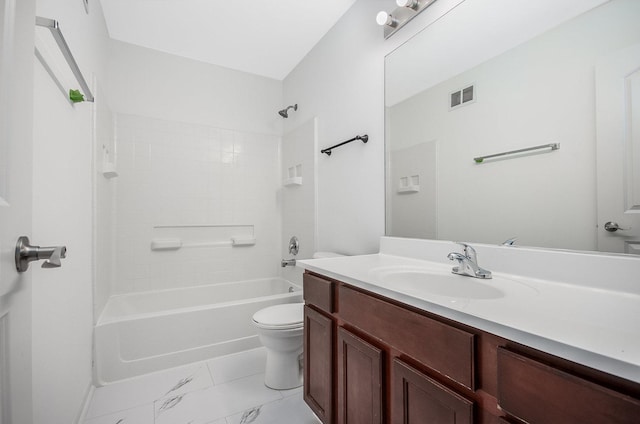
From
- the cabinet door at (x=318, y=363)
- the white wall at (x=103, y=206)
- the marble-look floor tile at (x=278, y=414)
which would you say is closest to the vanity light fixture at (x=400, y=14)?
the cabinet door at (x=318, y=363)

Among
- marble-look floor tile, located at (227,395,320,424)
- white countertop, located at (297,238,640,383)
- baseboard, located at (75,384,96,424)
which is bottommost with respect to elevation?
marble-look floor tile, located at (227,395,320,424)

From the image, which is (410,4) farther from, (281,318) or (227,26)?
(281,318)

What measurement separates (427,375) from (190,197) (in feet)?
8.03

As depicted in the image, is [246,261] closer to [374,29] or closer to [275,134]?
[275,134]

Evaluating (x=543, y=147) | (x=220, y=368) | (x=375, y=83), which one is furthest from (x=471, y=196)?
(x=220, y=368)

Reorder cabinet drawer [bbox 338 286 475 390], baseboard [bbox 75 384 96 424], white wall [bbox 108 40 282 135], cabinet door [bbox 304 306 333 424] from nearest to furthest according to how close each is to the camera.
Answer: cabinet drawer [bbox 338 286 475 390]
cabinet door [bbox 304 306 333 424]
baseboard [bbox 75 384 96 424]
white wall [bbox 108 40 282 135]

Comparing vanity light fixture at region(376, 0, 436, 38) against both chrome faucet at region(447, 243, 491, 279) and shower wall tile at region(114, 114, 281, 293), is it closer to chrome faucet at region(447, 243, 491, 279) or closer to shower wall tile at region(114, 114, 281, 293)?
chrome faucet at region(447, 243, 491, 279)

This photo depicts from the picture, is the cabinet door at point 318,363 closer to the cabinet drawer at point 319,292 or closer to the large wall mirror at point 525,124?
the cabinet drawer at point 319,292

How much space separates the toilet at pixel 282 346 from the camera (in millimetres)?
1594

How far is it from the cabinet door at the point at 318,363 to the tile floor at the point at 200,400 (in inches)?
9.9

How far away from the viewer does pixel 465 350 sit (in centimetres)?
63

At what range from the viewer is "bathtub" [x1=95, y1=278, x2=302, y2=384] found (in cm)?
174

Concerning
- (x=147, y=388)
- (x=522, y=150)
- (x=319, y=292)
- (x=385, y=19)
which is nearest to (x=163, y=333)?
(x=147, y=388)

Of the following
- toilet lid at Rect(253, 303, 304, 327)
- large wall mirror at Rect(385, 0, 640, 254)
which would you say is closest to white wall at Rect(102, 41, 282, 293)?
toilet lid at Rect(253, 303, 304, 327)
